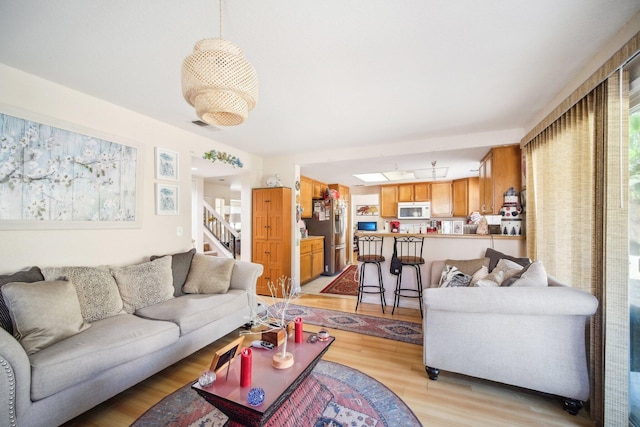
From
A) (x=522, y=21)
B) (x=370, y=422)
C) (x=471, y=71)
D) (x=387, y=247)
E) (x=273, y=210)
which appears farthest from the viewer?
(x=273, y=210)

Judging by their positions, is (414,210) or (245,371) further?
(414,210)

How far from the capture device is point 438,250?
11.7ft

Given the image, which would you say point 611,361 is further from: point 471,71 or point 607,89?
point 471,71

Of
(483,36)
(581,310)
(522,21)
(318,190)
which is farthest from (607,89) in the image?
(318,190)

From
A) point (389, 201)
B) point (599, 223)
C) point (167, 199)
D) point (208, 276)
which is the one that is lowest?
point (208, 276)

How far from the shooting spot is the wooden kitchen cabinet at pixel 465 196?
5662mm

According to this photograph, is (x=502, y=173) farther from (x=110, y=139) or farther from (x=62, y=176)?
(x=62, y=176)

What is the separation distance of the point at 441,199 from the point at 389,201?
1226mm

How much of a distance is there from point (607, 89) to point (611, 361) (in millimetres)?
1657

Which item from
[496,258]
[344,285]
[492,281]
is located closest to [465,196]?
[496,258]

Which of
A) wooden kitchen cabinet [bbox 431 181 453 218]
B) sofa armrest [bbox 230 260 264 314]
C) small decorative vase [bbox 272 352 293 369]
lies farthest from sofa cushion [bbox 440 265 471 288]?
wooden kitchen cabinet [bbox 431 181 453 218]

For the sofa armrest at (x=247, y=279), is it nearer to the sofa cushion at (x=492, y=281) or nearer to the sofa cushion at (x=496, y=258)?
the sofa cushion at (x=492, y=281)

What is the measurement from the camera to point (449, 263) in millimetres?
3176

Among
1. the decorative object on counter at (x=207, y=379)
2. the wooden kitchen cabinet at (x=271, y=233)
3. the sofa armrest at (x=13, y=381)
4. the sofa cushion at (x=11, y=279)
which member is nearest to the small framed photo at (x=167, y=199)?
the sofa cushion at (x=11, y=279)
